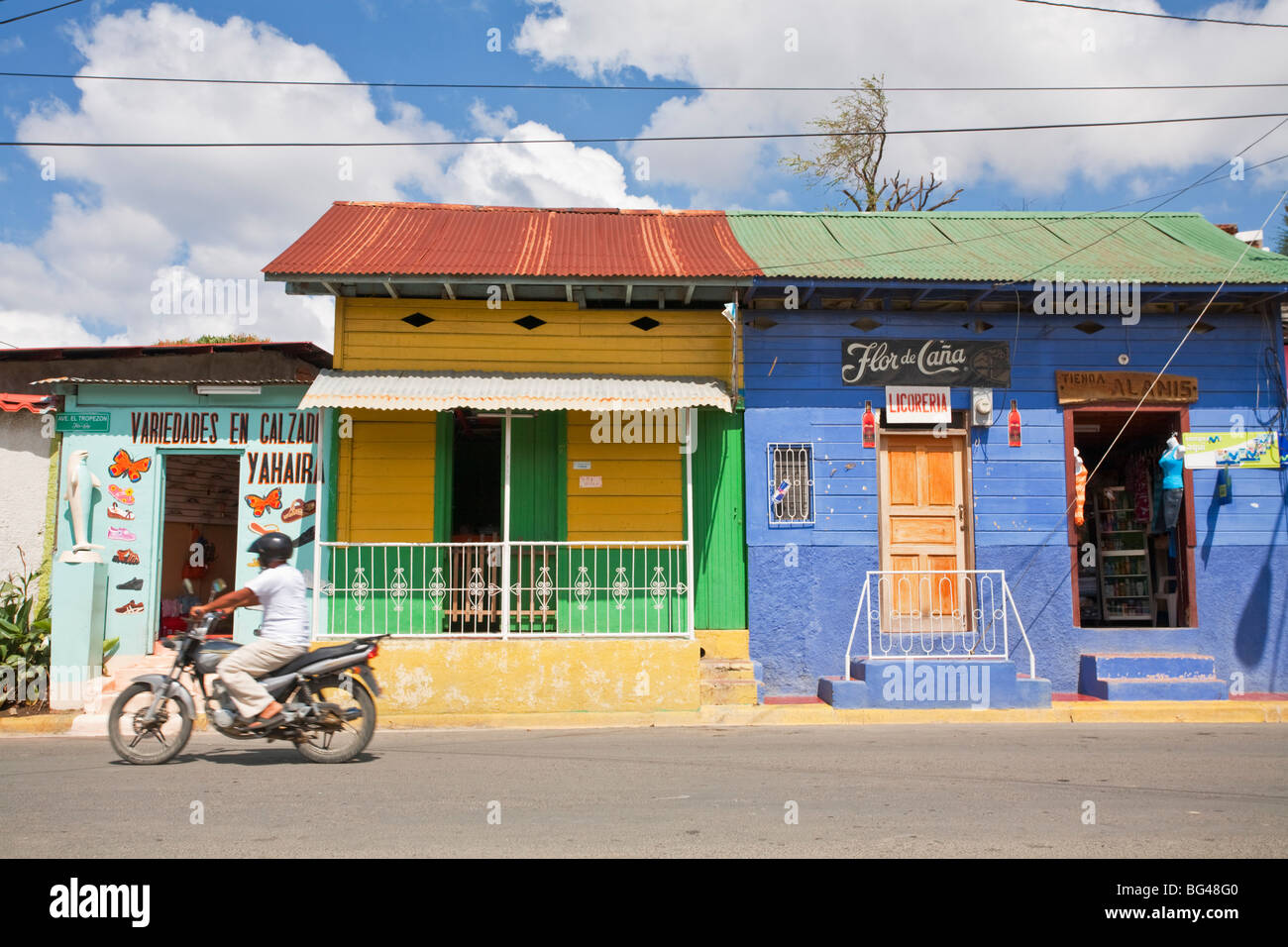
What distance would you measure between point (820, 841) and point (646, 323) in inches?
303

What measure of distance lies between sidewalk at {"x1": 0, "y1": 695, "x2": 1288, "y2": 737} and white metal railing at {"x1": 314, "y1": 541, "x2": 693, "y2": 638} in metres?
1.13

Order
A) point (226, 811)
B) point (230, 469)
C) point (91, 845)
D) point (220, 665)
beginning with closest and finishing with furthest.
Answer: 1. point (91, 845)
2. point (226, 811)
3. point (220, 665)
4. point (230, 469)

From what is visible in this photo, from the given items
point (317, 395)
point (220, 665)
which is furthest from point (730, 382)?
point (220, 665)

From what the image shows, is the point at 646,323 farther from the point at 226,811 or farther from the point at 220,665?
the point at 226,811

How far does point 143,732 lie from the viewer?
7.01 metres

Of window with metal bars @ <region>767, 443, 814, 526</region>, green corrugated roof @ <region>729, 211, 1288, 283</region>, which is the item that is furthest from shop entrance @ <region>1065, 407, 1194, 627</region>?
window with metal bars @ <region>767, 443, 814, 526</region>

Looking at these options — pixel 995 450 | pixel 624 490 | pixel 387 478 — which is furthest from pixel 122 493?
pixel 995 450

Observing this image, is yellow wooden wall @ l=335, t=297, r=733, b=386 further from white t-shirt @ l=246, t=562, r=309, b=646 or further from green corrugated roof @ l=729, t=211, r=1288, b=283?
white t-shirt @ l=246, t=562, r=309, b=646

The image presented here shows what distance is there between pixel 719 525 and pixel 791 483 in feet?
3.13

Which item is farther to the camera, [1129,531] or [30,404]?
[1129,531]

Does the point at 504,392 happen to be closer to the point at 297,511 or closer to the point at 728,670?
the point at 297,511

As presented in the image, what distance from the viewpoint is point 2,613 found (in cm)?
1057

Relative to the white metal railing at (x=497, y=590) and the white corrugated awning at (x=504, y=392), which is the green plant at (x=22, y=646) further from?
the white corrugated awning at (x=504, y=392)

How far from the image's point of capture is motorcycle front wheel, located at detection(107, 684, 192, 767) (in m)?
6.99
